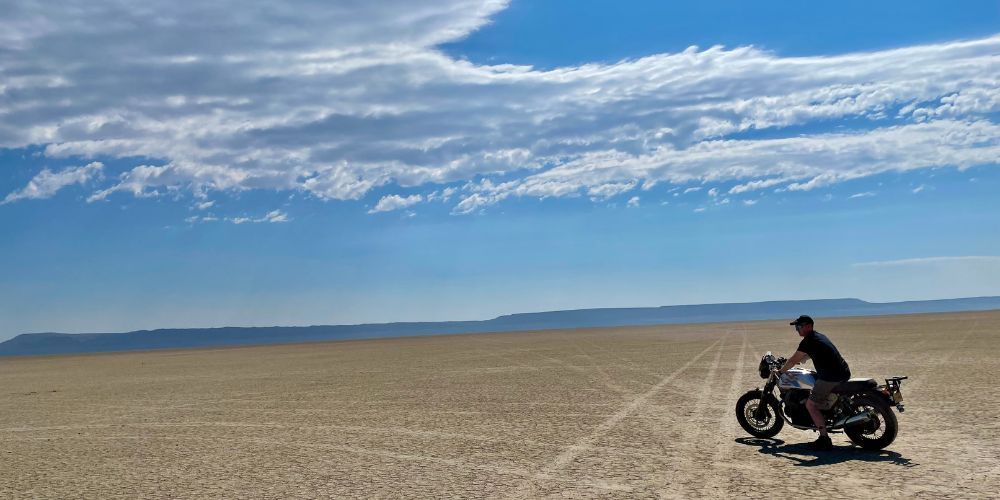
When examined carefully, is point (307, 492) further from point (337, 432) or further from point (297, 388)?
point (297, 388)

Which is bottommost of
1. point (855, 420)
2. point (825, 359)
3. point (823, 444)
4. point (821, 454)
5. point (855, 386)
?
point (821, 454)

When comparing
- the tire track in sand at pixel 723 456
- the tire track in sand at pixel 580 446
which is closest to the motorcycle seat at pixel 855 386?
the tire track in sand at pixel 723 456

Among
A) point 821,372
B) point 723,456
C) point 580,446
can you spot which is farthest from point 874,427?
point 580,446

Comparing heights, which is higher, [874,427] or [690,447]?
[874,427]

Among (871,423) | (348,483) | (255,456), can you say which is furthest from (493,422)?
(871,423)

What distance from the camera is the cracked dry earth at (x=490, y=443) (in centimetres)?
1098

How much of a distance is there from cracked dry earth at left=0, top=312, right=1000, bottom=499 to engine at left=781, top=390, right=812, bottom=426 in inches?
14.7

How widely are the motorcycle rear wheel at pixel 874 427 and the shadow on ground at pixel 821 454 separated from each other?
0.41 ft

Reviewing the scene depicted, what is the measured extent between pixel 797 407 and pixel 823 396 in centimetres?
69

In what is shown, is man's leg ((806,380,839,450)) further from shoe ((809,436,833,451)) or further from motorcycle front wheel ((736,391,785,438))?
motorcycle front wheel ((736,391,785,438))

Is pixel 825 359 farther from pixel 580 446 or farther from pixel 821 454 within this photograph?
pixel 580 446

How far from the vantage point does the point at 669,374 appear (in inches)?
1072

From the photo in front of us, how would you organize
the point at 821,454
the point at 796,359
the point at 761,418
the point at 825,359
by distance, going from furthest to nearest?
the point at 761,418
the point at 796,359
the point at 825,359
the point at 821,454

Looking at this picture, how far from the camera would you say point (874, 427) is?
1243cm
